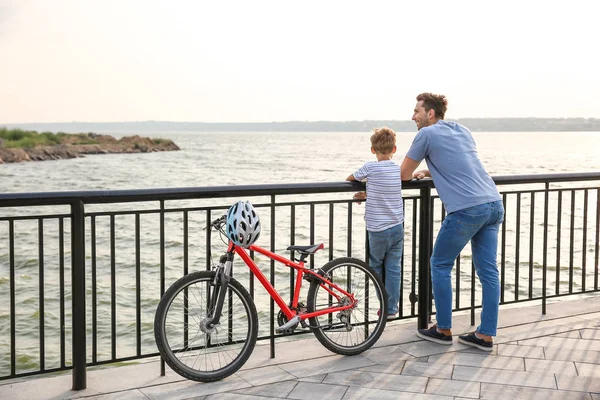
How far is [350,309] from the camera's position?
4824 mm

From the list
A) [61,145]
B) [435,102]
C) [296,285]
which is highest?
[435,102]

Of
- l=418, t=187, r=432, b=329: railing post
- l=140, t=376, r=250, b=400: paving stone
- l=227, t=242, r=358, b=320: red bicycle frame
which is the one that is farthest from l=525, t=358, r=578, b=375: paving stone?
l=140, t=376, r=250, b=400: paving stone

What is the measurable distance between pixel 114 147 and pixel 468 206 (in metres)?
112

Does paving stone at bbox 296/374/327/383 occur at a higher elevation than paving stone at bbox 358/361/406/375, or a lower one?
lower

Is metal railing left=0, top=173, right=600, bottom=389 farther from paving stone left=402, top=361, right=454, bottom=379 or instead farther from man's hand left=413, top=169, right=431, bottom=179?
paving stone left=402, top=361, right=454, bottom=379

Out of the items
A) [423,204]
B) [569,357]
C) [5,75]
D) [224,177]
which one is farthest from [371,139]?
[5,75]

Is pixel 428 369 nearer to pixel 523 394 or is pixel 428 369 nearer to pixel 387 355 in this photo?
pixel 387 355

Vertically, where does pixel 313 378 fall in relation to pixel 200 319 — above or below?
below

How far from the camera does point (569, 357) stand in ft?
15.6

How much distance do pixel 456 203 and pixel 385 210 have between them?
54 centimetres

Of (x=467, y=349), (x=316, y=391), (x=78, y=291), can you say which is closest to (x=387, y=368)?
(x=316, y=391)

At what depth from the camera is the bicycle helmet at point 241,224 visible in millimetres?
4133

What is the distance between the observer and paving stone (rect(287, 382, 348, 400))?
402 cm

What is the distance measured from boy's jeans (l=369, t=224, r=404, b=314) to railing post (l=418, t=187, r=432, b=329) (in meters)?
0.19
